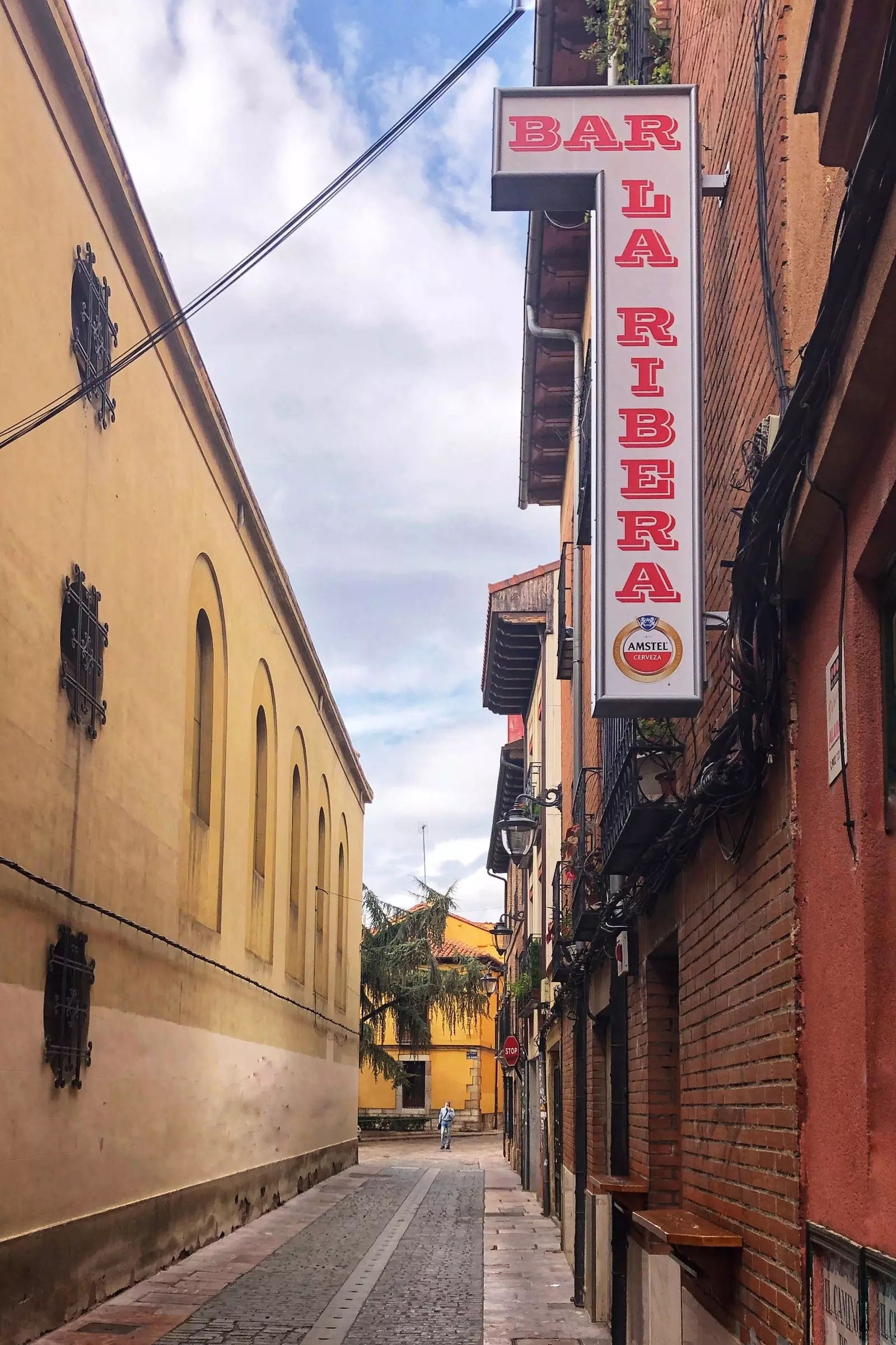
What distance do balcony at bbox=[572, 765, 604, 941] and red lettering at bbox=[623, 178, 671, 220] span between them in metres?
5.69

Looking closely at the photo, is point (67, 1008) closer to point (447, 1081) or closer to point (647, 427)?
point (647, 427)

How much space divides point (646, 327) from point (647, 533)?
85cm

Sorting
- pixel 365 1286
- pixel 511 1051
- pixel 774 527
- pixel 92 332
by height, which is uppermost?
pixel 92 332

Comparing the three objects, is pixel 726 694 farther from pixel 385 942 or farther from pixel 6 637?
pixel 385 942

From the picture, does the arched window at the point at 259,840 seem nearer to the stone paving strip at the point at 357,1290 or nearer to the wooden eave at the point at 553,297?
the stone paving strip at the point at 357,1290

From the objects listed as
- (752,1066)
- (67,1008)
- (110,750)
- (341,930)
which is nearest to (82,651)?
(110,750)

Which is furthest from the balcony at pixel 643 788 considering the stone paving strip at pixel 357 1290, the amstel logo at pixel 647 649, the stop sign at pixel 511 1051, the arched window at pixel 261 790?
the stop sign at pixel 511 1051

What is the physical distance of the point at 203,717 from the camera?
57.7 feet

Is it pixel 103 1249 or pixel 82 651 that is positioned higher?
pixel 82 651

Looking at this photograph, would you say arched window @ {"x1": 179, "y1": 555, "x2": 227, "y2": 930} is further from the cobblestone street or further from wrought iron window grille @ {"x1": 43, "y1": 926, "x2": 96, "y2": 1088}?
wrought iron window grille @ {"x1": 43, "y1": 926, "x2": 96, "y2": 1088}

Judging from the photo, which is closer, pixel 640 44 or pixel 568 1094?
pixel 640 44

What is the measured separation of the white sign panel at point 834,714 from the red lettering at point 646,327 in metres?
1.98

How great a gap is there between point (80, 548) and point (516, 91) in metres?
6.01

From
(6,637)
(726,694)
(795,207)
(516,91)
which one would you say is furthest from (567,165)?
(6,637)
